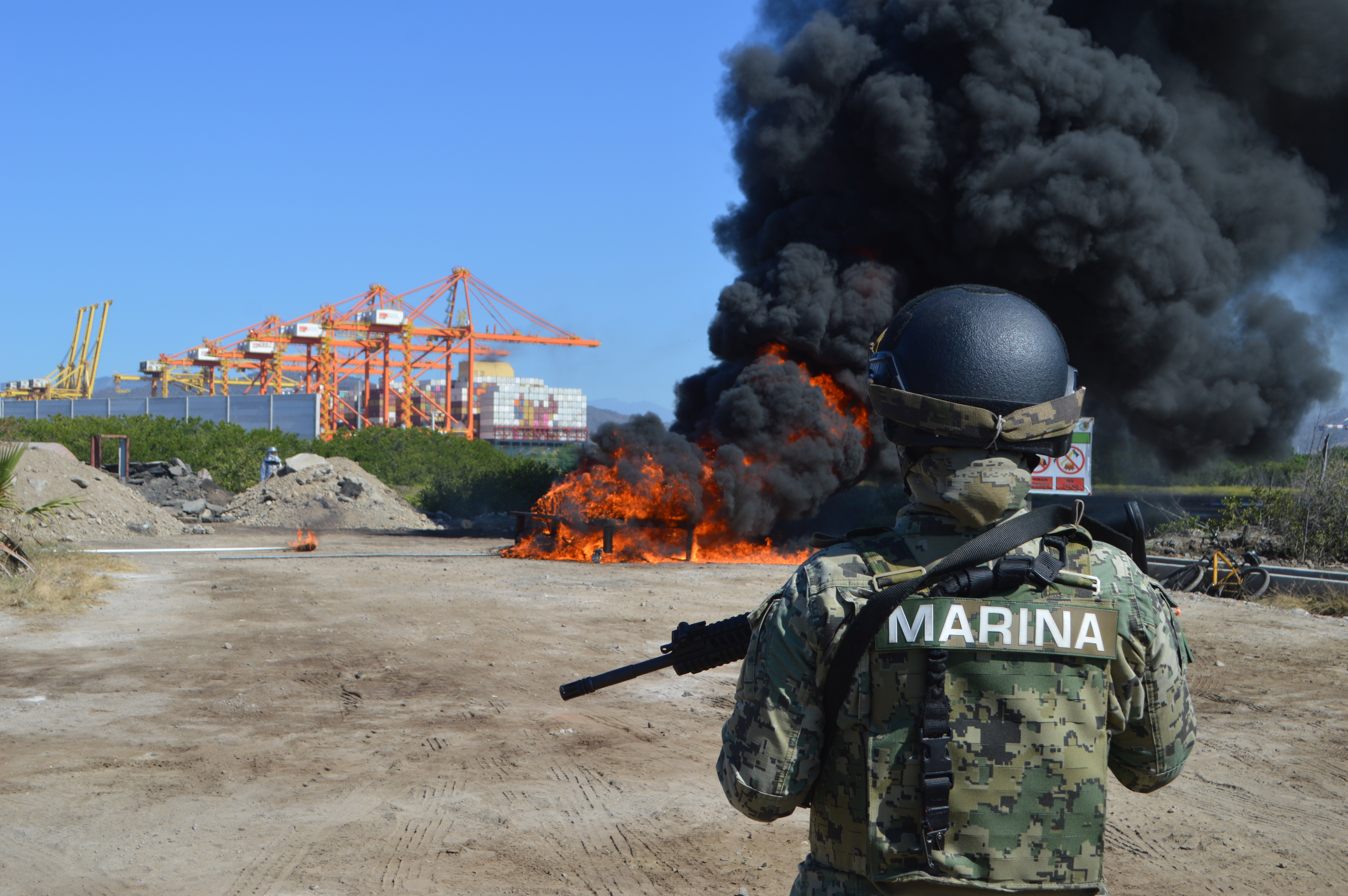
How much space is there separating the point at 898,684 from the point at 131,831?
4.37m

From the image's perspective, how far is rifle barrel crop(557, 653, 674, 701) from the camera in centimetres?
231

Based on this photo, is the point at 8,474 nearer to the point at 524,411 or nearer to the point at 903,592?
the point at 903,592

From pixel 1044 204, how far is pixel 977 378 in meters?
21.0

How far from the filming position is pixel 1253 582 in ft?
42.0

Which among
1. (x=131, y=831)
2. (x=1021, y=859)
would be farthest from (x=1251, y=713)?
(x=131, y=831)

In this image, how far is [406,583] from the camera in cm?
1401

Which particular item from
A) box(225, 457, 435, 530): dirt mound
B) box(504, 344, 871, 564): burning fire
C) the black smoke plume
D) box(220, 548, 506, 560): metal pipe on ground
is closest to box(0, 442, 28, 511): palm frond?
box(220, 548, 506, 560): metal pipe on ground

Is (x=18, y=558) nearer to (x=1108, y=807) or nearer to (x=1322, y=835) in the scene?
(x=1108, y=807)

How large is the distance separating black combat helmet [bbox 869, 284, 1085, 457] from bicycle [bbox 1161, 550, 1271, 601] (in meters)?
12.7

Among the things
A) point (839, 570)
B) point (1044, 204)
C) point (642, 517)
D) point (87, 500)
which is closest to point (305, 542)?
point (87, 500)

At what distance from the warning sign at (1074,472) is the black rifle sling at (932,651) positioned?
4795 millimetres

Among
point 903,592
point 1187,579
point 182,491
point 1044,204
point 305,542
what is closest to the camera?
point 903,592

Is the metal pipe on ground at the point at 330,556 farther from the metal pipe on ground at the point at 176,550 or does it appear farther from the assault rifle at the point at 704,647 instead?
the assault rifle at the point at 704,647

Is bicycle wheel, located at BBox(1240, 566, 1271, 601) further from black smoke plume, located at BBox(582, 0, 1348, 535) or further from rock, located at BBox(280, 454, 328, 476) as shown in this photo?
rock, located at BBox(280, 454, 328, 476)
